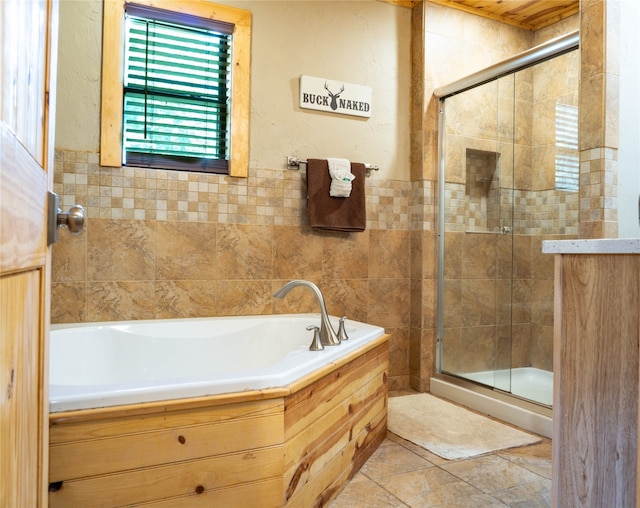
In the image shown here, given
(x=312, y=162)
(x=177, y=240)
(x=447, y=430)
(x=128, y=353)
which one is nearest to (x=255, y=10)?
(x=312, y=162)

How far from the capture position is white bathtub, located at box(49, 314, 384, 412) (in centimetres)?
206

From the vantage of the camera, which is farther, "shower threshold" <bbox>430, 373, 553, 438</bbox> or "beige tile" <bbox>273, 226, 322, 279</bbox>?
"beige tile" <bbox>273, 226, 322, 279</bbox>

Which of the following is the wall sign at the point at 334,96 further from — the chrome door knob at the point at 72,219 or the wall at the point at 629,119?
the chrome door knob at the point at 72,219

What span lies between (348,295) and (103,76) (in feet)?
5.95

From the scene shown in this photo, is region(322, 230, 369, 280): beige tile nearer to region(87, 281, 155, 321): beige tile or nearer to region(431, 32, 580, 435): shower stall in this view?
region(431, 32, 580, 435): shower stall

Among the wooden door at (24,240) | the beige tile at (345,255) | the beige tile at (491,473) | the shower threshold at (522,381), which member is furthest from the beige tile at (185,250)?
the wooden door at (24,240)

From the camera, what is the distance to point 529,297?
3.02 metres

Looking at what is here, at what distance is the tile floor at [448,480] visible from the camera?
5.86 ft

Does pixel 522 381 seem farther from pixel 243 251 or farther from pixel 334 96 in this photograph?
pixel 334 96

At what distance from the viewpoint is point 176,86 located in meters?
2.70

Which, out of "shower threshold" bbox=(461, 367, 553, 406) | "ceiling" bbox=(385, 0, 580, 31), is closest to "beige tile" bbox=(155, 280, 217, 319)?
"shower threshold" bbox=(461, 367, 553, 406)

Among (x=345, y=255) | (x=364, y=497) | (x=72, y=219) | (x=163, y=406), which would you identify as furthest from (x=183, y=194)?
(x=72, y=219)

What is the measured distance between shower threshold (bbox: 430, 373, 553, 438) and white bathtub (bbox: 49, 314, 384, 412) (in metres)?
0.87

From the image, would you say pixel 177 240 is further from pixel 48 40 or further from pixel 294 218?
pixel 48 40
